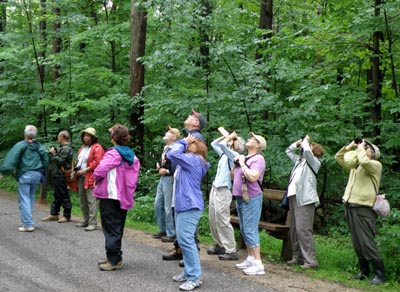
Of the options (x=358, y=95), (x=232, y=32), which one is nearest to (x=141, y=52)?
(x=232, y=32)

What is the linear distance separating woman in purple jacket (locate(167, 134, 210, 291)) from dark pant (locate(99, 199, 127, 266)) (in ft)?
3.45

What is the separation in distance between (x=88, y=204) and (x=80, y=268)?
2837 mm

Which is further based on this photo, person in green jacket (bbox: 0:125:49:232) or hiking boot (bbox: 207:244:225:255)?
person in green jacket (bbox: 0:125:49:232)

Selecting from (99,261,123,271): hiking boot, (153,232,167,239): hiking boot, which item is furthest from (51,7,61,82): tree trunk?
(99,261,123,271): hiking boot

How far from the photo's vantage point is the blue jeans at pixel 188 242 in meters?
4.84

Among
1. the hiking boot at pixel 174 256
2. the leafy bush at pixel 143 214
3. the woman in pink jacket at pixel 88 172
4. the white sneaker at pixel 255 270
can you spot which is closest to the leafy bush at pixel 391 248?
the white sneaker at pixel 255 270

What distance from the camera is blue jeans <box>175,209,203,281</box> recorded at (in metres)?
4.84

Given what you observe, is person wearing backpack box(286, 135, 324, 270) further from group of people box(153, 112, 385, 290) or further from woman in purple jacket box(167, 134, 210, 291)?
woman in purple jacket box(167, 134, 210, 291)

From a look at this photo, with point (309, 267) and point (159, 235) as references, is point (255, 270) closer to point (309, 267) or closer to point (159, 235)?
point (309, 267)

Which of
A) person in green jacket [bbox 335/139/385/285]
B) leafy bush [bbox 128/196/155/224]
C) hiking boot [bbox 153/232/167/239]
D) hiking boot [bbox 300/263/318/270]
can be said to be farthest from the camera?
leafy bush [bbox 128/196/155/224]

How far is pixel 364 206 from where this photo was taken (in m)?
5.44

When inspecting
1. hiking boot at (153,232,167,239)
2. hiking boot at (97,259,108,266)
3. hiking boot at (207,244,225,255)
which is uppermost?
hiking boot at (97,259,108,266)

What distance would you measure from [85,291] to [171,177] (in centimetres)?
284

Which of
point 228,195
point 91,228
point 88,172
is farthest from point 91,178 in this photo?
point 228,195
